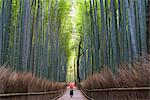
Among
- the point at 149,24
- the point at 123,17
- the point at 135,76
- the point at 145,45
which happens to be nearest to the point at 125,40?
the point at 123,17

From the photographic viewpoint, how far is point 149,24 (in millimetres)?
4203

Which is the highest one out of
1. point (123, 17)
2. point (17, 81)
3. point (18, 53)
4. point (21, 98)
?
point (123, 17)

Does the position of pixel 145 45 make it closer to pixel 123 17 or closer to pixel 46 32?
pixel 123 17

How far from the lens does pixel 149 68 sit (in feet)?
10.8

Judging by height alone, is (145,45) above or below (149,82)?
above

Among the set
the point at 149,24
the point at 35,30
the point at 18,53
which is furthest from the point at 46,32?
the point at 149,24

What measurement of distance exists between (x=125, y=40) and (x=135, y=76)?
2301mm

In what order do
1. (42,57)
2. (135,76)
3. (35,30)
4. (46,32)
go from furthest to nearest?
1. (46,32)
2. (42,57)
3. (35,30)
4. (135,76)

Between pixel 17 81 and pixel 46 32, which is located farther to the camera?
pixel 46 32

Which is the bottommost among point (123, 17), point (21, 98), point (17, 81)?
point (21, 98)

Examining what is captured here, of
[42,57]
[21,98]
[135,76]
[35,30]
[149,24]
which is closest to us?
[135,76]

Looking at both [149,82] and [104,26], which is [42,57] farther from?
[149,82]

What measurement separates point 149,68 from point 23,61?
3.80m

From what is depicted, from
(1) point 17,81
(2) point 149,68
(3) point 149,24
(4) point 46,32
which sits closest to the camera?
(2) point 149,68
